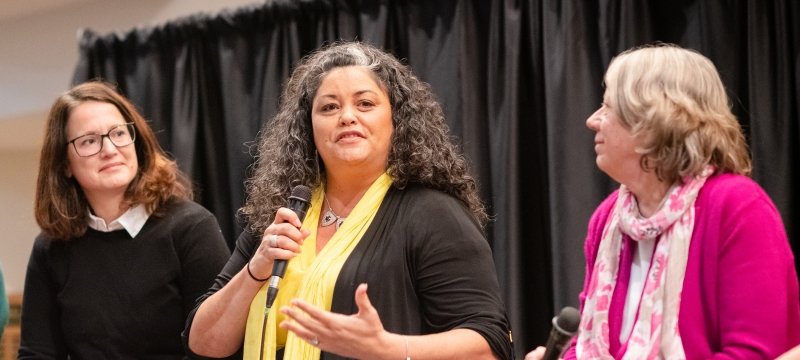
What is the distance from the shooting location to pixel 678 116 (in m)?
2.06

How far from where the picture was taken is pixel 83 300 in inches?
125

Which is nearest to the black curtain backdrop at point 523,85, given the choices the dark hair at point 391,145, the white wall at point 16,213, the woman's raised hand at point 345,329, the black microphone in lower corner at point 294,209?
the dark hair at point 391,145

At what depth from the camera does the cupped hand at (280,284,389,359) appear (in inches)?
82.1

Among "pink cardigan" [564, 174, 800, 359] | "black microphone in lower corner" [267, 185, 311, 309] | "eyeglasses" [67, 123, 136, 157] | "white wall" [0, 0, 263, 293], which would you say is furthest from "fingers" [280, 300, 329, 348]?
"white wall" [0, 0, 263, 293]

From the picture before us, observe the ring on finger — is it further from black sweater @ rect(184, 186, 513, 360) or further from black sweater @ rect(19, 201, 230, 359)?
black sweater @ rect(19, 201, 230, 359)

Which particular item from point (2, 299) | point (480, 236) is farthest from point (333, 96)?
point (2, 299)

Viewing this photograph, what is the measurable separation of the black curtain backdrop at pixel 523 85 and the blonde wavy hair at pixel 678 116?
1239mm

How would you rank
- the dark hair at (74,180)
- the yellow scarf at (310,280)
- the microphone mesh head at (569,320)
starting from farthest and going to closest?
the dark hair at (74,180) < the yellow scarf at (310,280) < the microphone mesh head at (569,320)

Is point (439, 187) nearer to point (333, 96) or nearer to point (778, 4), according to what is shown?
point (333, 96)

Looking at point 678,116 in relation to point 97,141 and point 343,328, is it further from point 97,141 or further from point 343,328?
point 97,141

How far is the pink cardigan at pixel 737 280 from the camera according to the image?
197 cm

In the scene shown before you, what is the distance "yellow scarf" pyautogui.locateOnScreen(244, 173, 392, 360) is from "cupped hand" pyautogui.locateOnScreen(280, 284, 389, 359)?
1.05ft

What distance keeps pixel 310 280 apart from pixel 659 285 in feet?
2.65

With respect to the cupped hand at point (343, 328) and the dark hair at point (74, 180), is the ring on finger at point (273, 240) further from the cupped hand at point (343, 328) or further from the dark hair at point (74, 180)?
the dark hair at point (74, 180)
